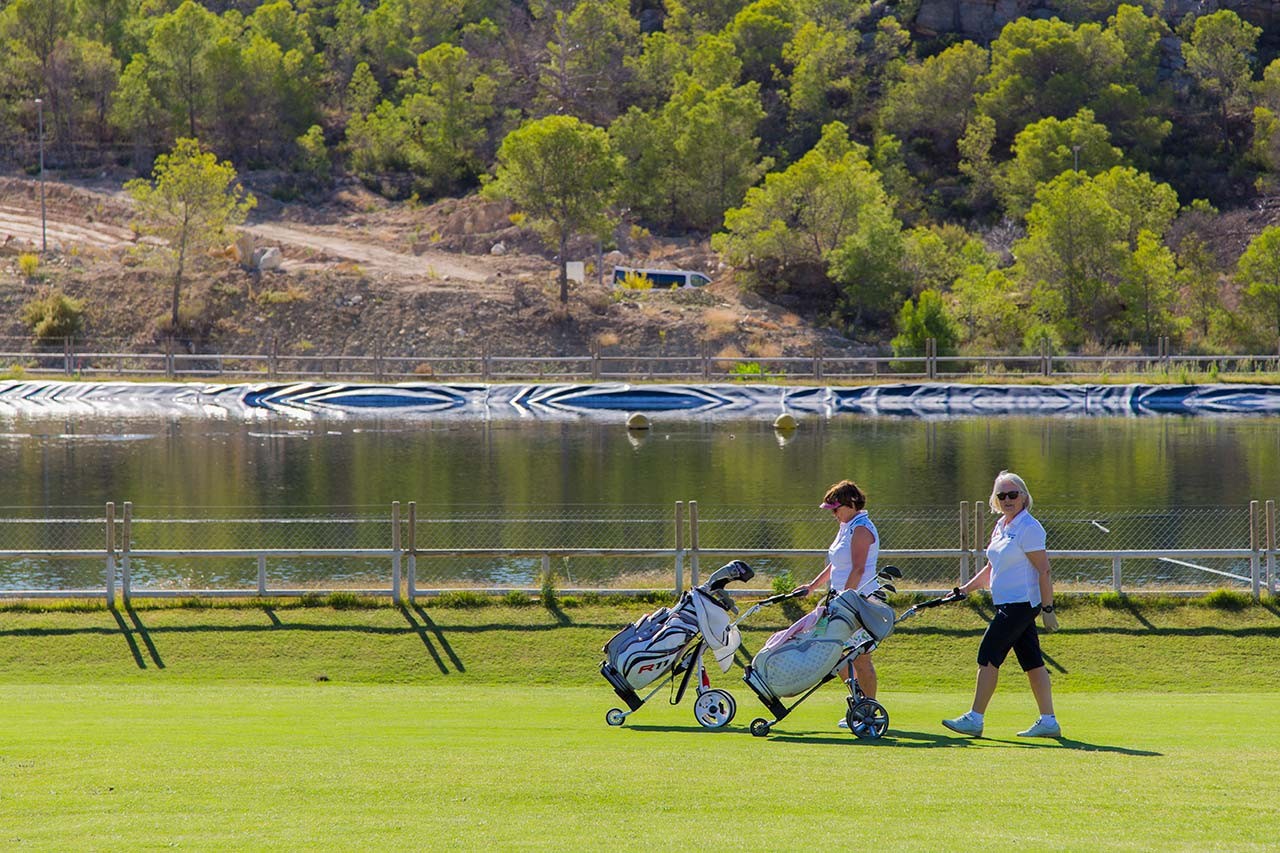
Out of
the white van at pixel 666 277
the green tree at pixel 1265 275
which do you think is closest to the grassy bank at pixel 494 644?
the green tree at pixel 1265 275

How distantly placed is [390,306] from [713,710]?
5488cm

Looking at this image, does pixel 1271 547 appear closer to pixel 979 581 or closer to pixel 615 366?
pixel 979 581

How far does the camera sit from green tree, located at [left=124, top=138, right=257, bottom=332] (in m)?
63.4

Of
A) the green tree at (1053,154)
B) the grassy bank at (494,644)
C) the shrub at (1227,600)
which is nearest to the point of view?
the grassy bank at (494,644)

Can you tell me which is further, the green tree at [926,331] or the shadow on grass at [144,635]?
the green tree at [926,331]

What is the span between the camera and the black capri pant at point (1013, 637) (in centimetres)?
991

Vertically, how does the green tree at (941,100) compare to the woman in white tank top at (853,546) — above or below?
above

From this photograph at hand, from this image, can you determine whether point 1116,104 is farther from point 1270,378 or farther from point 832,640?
point 832,640

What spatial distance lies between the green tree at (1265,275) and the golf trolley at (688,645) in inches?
2247

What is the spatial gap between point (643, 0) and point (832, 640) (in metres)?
112

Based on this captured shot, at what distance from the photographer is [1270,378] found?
172ft

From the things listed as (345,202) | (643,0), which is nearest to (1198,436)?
(345,202)

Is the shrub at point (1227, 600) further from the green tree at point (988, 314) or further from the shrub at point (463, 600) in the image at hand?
the green tree at point (988, 314)

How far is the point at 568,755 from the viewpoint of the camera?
916 cm
